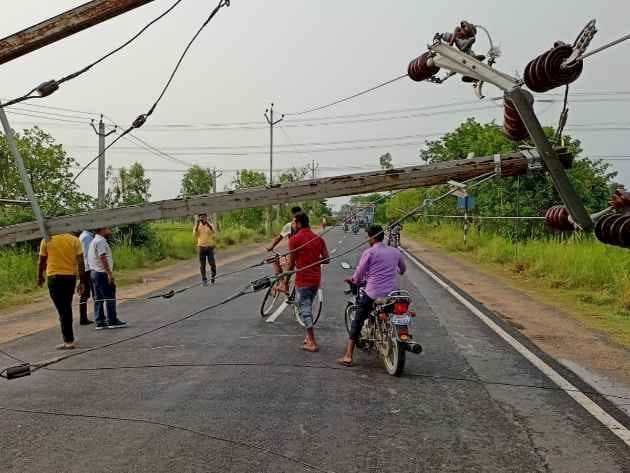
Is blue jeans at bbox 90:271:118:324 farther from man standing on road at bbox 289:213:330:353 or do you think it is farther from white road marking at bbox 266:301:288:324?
man standing on road at bbox 289:213:330:353

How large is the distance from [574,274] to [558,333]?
6.80m

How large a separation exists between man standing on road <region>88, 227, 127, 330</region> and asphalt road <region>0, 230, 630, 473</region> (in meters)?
1.18

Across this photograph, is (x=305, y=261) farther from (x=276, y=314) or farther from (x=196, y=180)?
(x=196, y=180)

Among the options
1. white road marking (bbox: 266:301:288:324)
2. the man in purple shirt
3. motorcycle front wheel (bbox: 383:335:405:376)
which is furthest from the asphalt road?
white road marking (bbox: 266:301:288:324)

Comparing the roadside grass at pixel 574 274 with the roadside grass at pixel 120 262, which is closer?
the roadside grass at pixel 574 274

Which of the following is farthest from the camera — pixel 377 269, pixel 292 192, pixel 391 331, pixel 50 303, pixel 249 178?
pixel 249 178

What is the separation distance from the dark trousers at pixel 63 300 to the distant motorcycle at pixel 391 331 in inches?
157

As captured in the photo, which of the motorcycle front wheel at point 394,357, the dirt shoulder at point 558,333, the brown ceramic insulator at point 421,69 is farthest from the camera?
the dirt shoulder at point 558,333

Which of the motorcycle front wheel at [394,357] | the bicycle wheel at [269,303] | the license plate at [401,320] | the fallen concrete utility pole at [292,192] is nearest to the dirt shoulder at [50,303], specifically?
the bicycle wheel at [269,303]

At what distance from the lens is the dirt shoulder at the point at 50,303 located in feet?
34.4

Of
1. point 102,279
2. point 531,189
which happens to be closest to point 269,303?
point 102,279

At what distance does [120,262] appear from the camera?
21188 mm

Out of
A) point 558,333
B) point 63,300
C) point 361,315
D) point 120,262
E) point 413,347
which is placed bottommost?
point 558,333

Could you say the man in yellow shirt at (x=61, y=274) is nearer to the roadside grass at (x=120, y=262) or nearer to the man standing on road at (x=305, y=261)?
the man standing on road at (x=305, y=261)
